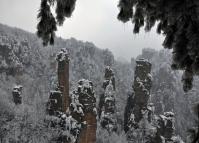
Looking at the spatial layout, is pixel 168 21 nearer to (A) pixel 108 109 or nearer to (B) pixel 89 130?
(B) pixel 89 130

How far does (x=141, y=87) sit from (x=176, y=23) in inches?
3776

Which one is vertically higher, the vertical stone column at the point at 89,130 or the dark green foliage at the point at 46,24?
the dark green foliage at the point at 46,24

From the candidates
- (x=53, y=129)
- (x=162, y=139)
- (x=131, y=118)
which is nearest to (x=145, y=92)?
(x=131, y=118)

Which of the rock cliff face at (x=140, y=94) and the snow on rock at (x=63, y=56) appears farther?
the rock cliff face at (x=140, y=94)

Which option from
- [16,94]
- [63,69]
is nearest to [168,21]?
[63,69]

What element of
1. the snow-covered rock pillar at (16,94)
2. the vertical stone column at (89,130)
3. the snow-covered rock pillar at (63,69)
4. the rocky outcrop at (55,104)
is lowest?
the vertical stone column at (89,130)

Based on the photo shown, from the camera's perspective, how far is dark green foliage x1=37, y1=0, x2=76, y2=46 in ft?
25.0

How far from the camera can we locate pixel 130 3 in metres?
7.59

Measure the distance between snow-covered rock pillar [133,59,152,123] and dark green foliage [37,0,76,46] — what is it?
93454 mm

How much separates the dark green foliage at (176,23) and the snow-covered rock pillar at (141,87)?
305 feet

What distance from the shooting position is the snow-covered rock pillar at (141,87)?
3996 inches

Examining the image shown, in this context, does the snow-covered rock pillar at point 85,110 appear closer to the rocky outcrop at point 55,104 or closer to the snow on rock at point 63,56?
the rocky outcrop at point 55,104

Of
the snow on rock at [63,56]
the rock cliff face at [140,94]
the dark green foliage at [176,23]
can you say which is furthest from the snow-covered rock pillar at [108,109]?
the dark green foliage at [176,23]

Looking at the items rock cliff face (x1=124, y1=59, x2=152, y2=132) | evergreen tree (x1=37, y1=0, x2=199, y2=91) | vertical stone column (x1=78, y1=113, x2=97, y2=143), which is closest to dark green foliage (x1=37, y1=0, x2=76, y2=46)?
evergreen tree (x1=37, y1=0, x2=199, y2=91)
